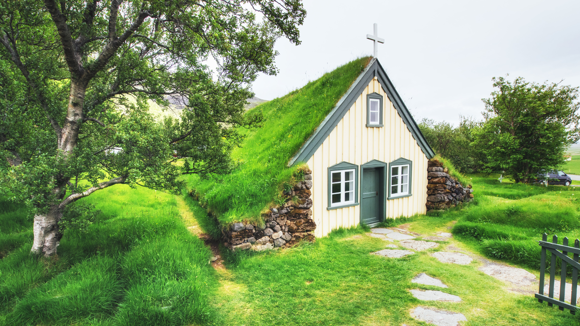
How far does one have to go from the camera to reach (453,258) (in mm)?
7125

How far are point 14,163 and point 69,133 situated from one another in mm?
1908

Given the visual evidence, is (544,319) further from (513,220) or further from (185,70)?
(185,70)

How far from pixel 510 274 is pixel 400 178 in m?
5.33

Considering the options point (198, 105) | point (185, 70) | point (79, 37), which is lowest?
point (198, 105)

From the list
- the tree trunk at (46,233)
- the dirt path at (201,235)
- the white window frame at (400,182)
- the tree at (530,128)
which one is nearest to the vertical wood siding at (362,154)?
the white window frame at (400,182)

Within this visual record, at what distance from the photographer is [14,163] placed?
6461 mm

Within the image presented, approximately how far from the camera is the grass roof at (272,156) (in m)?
7.93

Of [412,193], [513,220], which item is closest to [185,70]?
[412,193]

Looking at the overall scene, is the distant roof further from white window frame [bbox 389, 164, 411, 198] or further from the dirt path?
the dirt path

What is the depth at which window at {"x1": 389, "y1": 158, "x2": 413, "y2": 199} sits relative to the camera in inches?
426

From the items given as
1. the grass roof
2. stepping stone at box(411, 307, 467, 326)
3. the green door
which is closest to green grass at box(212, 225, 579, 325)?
stepping stone at box(411, 307, 467, 326)

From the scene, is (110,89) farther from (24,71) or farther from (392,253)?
(392,253)

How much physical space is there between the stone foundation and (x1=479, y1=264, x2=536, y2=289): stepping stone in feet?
14.6

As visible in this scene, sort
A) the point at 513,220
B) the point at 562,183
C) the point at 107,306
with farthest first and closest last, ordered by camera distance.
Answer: the point at 562,183 < the point at 513,220 < the point at 107,306
